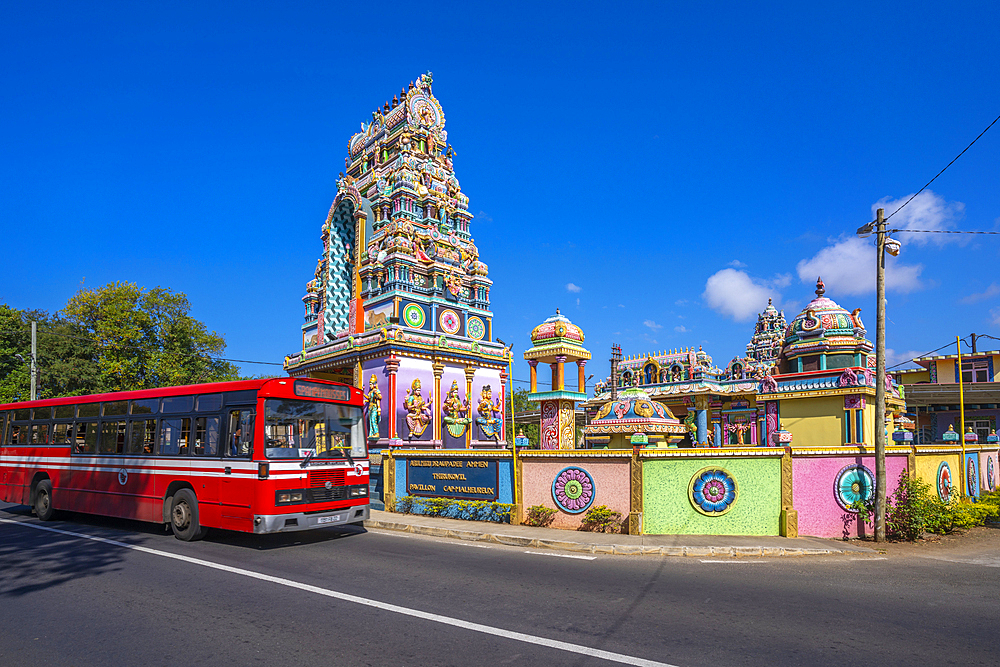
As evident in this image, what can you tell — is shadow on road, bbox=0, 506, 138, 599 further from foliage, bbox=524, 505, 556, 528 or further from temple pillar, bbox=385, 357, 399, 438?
temple pillar, bbox=385, 357, 399, 438

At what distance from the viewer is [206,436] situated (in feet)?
38.7

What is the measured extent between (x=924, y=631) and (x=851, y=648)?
122cm

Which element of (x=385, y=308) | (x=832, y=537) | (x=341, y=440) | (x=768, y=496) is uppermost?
(x=385, y=308)

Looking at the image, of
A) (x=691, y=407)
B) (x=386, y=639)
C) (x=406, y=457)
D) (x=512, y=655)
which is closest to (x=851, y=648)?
(x=512, y=655)

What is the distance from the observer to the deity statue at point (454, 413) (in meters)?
25.7

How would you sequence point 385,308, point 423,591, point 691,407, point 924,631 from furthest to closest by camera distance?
1. point 691,407
2. point 385,308
3. point 423,591
4. point 924,631

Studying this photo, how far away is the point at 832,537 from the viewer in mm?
12258

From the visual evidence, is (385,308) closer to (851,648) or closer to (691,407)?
(851,648)

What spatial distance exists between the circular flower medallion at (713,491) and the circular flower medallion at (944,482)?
6.54m

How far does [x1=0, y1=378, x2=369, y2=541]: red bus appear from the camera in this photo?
434 inches

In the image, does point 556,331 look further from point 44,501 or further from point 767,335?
point 767,335

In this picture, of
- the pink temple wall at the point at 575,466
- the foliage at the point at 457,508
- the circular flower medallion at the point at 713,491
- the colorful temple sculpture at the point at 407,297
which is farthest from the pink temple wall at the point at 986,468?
the colorful temple sculpture at the point at 407,297

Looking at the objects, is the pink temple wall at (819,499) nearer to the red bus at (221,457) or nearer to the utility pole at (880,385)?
the utility pole at (880,385)

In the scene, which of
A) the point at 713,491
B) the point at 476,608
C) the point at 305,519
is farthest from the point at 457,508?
the point at 476,608
